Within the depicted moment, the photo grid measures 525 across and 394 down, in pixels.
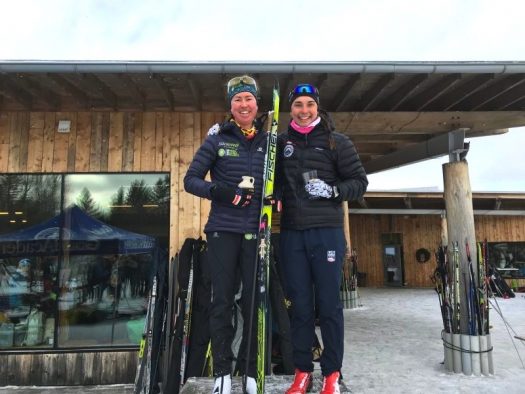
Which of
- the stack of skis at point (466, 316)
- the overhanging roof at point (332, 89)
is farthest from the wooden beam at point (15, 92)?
the stack of skis at point (466, 316)

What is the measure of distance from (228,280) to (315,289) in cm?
50

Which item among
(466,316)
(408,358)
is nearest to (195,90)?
(466,316)

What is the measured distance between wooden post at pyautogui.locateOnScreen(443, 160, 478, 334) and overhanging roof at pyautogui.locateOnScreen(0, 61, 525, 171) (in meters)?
0.65

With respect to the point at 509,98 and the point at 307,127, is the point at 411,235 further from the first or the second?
the point at 307,127

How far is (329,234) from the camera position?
2.34 m

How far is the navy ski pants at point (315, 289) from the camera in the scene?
7.50 ft

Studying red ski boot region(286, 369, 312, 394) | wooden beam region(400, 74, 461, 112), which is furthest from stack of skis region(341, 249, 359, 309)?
red ski boot region(286, 369, 312, 394)

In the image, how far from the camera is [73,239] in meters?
4.98

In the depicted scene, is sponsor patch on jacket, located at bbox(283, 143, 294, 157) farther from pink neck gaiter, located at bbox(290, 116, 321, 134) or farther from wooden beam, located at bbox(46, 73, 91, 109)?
wooden beam, located at bbox(46, 73, 91, 109)

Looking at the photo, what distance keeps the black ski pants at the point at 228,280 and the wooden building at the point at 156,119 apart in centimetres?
215

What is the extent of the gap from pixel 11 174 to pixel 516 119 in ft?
20.2

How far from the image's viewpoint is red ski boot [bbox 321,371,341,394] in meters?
2.23

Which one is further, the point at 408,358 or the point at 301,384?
the point at 408,358

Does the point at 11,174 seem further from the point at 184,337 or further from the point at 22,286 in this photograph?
the point at 184,337
